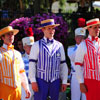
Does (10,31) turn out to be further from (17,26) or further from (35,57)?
(17,26)

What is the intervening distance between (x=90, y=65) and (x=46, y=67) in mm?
726

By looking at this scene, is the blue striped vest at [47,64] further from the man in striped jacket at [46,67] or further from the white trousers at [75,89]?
the white trousers at [75,89]

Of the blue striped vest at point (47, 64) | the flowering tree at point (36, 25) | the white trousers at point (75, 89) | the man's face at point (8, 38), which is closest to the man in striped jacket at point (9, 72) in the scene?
the man's face at point (8, 38)

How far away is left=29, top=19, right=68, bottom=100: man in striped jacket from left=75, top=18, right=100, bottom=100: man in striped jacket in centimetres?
38

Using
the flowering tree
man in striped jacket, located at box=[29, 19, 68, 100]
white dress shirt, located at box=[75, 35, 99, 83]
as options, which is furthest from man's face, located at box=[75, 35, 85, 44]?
white dress shirt, located at box=[75, 35, 99, 83]

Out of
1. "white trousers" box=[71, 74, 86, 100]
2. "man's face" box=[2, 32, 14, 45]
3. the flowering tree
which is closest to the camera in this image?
"man's face" box=[2, 32, 14, 45]

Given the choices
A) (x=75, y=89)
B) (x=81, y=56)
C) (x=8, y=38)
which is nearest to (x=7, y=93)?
(x=8, y=38)

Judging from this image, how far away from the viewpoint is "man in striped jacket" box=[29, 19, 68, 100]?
588 centimetres

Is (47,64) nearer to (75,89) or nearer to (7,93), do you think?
(7,93)

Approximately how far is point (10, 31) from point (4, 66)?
60 centimetres

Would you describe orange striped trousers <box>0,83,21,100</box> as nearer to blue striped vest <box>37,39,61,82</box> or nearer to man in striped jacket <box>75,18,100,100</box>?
blue striped vest <box>37,39,61,82</box>

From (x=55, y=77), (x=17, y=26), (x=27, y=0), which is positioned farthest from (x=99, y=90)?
(x=27, y=0)

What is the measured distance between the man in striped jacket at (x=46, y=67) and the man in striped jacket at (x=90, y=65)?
382mm

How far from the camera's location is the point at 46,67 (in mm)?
5887
